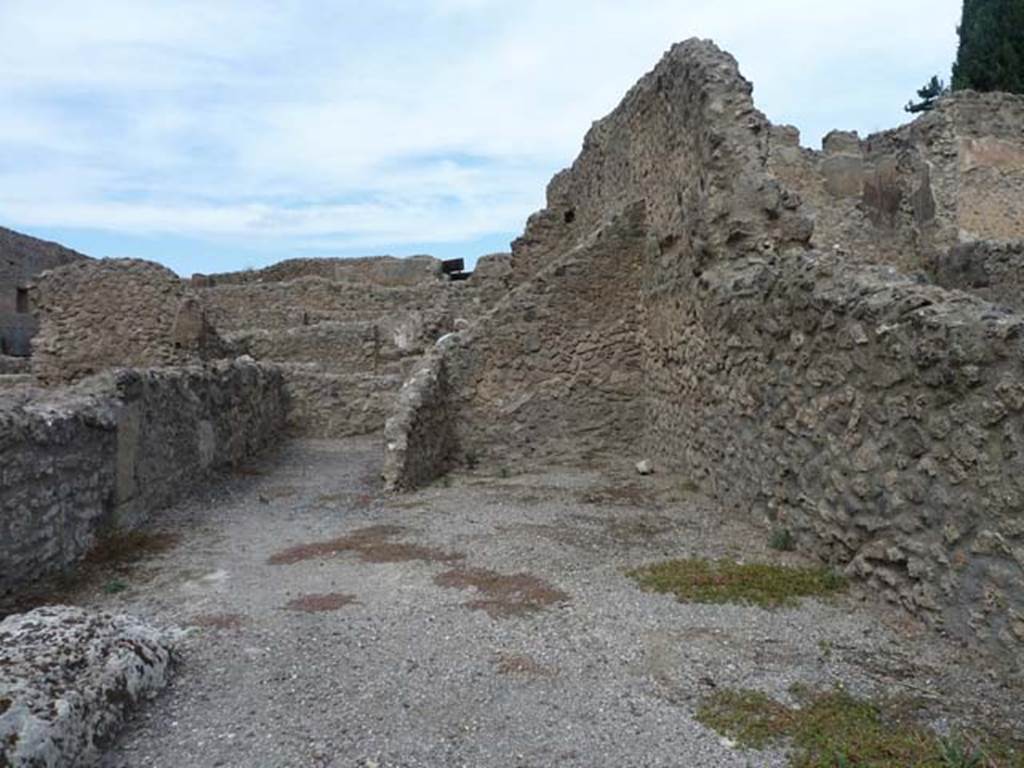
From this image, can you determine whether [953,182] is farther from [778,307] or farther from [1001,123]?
[778,307]

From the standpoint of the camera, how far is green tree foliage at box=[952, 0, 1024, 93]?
24047 millimetres

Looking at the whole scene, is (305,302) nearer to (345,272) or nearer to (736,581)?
(345,272)

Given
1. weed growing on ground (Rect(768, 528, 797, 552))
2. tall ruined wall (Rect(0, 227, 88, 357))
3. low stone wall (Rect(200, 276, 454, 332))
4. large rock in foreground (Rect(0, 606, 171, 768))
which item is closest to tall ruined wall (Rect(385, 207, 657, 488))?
weed growing on ground (Rect(768, 528, 797, 552))

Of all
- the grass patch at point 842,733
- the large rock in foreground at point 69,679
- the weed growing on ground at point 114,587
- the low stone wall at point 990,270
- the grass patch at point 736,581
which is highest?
the low stone wall at point 990,270

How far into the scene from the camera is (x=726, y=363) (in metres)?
7.38

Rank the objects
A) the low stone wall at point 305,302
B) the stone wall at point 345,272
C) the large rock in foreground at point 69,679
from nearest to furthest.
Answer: the large rock in foreground at point 69,679, the low stone wall at point 305,302, the stone wall at point 345,272

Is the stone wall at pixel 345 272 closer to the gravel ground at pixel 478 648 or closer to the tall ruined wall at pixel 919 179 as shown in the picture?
the tall ruined wall at pixel 919 179

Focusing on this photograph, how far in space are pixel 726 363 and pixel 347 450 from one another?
682 centimetres

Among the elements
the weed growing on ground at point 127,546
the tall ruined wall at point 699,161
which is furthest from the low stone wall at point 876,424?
the weed growing on ground at point 127,546

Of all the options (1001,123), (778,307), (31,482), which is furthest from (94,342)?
(1001,123)

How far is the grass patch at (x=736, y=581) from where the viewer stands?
16.5 ft

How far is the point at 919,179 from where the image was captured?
624 inches

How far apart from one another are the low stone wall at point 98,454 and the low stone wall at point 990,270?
8640mm

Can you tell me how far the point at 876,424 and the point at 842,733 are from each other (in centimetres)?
231
